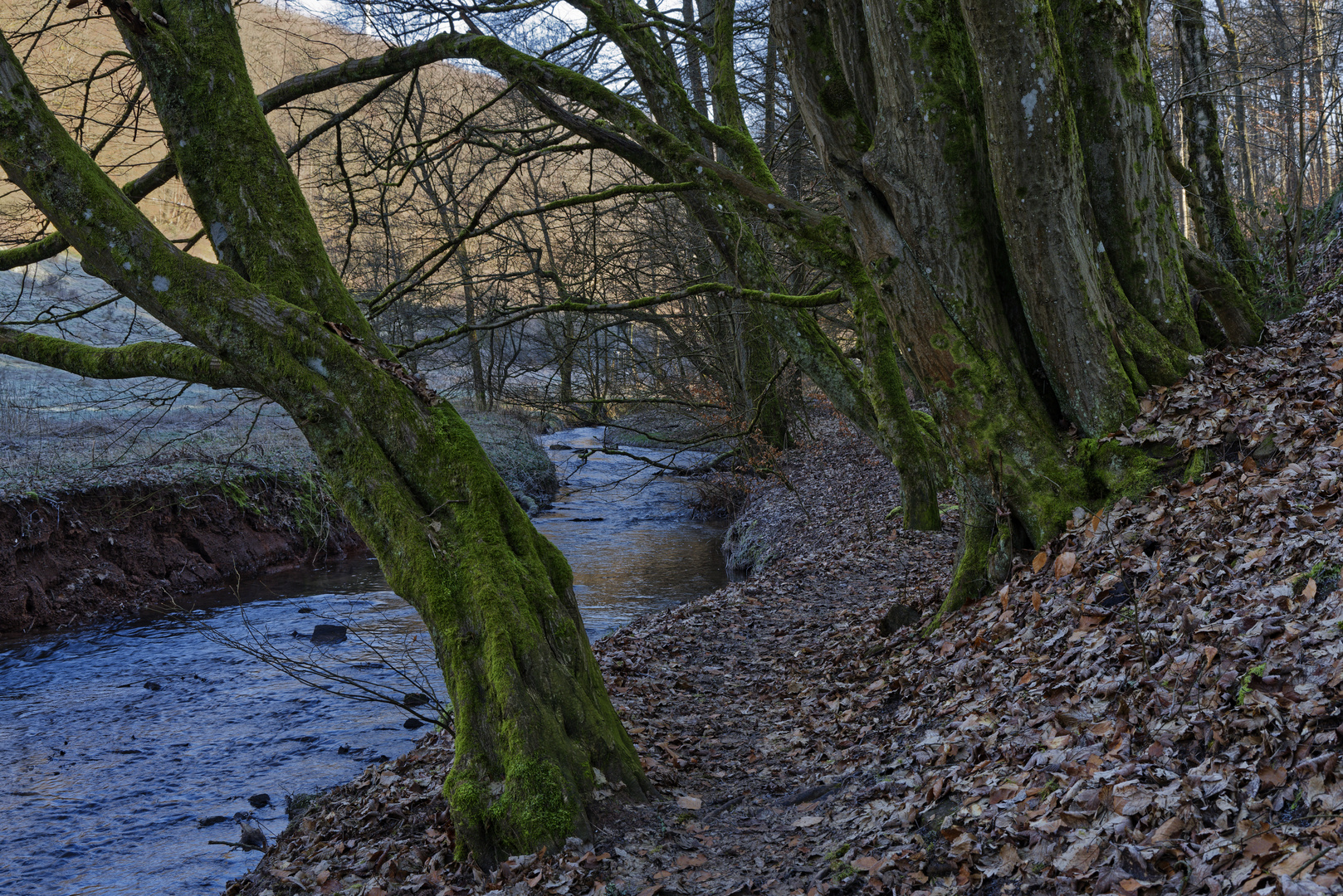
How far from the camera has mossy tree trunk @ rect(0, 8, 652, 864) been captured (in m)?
4.12

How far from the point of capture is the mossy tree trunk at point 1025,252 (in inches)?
206

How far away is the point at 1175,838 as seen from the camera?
8.36 feet

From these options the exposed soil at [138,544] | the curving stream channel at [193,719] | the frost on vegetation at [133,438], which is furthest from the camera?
the frost on vegetation at [133,438]

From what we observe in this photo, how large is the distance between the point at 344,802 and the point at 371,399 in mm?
2817

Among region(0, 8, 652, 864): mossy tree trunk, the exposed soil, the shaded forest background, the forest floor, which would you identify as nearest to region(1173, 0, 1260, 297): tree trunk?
the shaded forest background

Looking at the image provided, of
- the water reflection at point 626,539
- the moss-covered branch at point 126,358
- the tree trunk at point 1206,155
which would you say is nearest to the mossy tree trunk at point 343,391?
the moss-covered branch at point 126,358

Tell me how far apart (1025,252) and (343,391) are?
13.6ft

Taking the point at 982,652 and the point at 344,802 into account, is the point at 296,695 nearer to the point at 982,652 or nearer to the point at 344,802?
the point at 344,802

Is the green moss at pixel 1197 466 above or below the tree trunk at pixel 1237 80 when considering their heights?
below

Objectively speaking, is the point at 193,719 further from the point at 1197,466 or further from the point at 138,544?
the point at 1197,466

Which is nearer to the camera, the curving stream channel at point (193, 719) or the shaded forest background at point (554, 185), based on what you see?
the curving stream channel at point (193, 719)

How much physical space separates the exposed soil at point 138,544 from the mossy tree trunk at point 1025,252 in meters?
7.77

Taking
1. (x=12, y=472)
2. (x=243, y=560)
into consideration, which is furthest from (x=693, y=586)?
(x=12, y=472)

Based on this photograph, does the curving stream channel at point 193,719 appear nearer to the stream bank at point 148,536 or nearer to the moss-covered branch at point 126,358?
the stream bank at point 148,536
